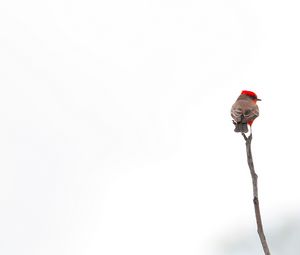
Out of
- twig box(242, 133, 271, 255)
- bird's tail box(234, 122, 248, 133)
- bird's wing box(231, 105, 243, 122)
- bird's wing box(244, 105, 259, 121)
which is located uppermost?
bird's wing box(244, 105, 259, 121)

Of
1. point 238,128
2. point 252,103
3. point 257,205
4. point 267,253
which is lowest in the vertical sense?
point 267,253

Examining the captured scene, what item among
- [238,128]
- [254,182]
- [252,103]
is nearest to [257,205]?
[254,182]

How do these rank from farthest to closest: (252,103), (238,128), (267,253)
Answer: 1. (252,103)
2. (238,128)
3. (267,253)

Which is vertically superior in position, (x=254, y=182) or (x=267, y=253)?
(x=254, y=182)

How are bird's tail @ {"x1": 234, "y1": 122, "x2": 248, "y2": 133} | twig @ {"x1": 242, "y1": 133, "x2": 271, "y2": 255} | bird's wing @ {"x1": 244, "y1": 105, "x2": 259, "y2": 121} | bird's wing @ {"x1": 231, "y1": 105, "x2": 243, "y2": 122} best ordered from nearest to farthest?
twig @ {"x1": 242, "y1": 133, "x2": 271, "y2": 255}, bird's tail @ {"x1": 234, "y1": 122, "x2": 248, "y2": 133}, bird's wing @ {"x1": 231, "y1": 105, "x2": 243, "y2": 122}, bird's wing @ {"x1": 244, "y1": 105, "x2": 259, "y2": 121}

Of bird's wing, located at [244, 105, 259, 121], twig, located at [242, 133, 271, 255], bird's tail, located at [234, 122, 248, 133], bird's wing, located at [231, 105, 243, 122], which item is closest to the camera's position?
twig, located at [242, 133, 271, 255]

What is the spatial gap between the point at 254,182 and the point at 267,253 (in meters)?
0.68

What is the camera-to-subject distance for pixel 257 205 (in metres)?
8.03

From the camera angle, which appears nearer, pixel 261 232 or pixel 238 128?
pixel 261 232

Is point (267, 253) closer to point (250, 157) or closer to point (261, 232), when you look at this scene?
point (261, 232)

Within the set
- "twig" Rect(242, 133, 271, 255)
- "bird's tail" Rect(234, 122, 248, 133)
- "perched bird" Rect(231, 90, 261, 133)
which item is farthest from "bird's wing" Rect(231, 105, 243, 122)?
"twig" Rect(242, 133, 271, 255)

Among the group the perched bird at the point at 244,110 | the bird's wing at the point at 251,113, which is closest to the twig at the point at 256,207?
the perched bird at the point at 244,110

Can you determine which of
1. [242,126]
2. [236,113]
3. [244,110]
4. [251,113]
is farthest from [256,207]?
[251,113]

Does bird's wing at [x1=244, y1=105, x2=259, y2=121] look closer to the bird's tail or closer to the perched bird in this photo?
the perched bird
